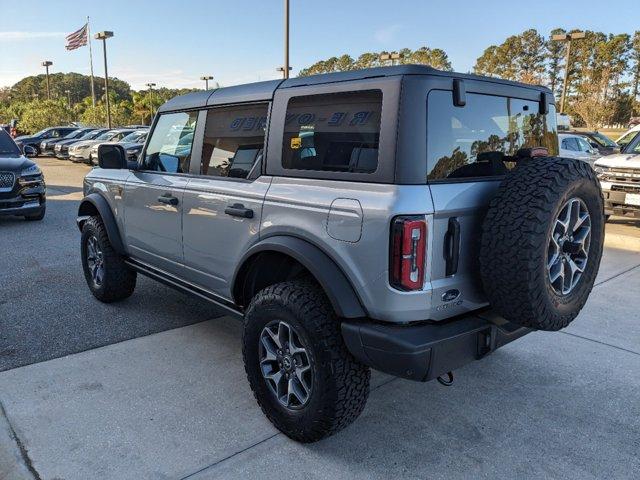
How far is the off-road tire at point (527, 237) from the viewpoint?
228 cm

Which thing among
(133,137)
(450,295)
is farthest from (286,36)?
(450,295)

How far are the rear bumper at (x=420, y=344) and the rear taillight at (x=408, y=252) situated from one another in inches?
8.6

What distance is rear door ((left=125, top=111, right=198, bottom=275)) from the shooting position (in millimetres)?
3676

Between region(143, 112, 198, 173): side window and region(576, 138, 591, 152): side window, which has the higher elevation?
region(576, 138, 591, 152): side window

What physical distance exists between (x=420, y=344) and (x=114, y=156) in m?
3.09

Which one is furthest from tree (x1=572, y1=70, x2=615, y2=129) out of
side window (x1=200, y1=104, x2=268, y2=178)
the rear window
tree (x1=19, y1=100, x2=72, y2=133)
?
side window (x1=200, y1=104, x2=268, y2=178)

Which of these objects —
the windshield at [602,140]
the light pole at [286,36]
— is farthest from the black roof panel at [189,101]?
the windshield at [602,140]

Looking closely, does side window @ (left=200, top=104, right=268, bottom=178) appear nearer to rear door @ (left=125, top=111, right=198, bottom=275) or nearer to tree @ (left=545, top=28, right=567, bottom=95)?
rear door @ (left=125, top=111, right=198, bottom=275)

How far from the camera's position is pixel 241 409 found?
3.07 metres

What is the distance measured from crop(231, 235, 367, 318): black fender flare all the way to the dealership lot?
2.66ft

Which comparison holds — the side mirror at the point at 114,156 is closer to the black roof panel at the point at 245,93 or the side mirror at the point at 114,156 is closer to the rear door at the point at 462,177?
the black roof panel at the point at 245,93

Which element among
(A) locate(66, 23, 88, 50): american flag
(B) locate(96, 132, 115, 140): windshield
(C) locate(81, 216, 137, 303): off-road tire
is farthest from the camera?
(A) locate(66, 23, 88, 50): american flag

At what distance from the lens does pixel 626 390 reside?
3.30 metres

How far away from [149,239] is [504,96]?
273 centimetres
